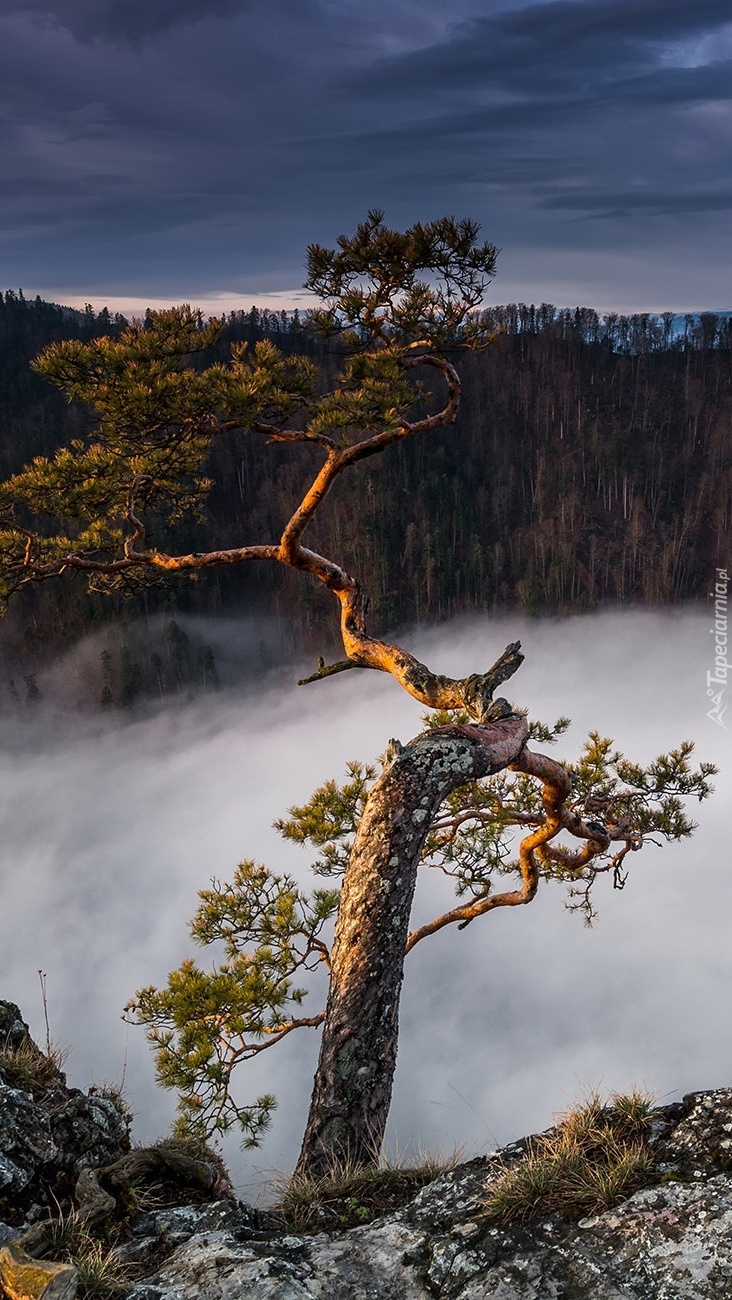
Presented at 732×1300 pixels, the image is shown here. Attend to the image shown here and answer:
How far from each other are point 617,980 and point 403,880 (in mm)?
143678

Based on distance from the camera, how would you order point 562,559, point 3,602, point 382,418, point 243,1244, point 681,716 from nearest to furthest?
point 243,1244
point 382,418
point 3,602
point 562,559
point 681,716

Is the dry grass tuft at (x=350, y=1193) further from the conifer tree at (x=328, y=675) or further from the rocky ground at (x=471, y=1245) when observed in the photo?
the conifer tree at (x=328, y=675)

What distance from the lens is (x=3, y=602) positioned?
306 inches

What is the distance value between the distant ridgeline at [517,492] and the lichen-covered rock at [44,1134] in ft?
369

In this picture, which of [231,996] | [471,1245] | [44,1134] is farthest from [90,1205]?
[231,996]

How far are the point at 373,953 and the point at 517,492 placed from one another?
14015 centimetres

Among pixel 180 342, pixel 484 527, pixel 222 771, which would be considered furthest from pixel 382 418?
pixel 222 771

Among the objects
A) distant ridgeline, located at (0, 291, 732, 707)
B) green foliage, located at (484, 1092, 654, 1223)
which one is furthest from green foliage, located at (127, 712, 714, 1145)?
distant ridgeline, located at (0, 291, 732, 707)

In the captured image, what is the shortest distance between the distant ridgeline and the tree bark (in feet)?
366

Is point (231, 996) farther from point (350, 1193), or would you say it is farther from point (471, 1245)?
point (471, 1245)

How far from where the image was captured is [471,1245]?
8.83 ft

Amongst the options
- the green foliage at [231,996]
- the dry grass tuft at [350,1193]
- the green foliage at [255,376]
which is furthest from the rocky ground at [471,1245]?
the green foliage at [255,376]

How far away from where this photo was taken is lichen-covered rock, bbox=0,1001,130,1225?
10.8ft

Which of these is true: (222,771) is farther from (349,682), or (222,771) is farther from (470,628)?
(470,628)
